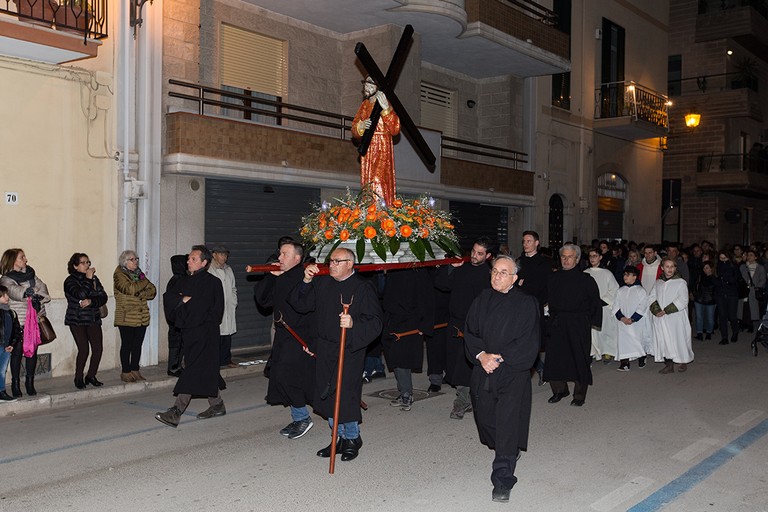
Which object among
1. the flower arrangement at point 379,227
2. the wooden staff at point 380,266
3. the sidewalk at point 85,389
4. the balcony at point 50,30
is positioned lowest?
the sidewalk at point 85,389

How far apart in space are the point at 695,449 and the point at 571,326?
2343 mm

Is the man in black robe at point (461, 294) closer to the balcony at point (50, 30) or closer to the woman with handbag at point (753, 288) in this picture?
A: the balcony at point (50, 30)

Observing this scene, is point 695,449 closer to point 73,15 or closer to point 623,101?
point 73,15

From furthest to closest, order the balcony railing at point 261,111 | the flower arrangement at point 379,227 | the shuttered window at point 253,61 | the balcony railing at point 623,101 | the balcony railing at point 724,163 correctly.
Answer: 1. the balcony railing at point 724,163
2. the balcony railing at point 623,101
3. the shuttered window at point 253,61
4. the balcony railing at point 261,111
5. the flower arrangement at point 379,227

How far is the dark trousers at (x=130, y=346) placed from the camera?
33.6 ft

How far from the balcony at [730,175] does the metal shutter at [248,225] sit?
20.2m

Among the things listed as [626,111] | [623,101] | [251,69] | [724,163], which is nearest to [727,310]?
[626,111]

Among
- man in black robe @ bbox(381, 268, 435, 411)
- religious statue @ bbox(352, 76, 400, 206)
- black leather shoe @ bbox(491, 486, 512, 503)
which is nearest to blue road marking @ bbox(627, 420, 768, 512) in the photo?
black leather shoe @ bbox(491, 486, 512, 503)

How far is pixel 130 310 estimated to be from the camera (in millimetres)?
10164

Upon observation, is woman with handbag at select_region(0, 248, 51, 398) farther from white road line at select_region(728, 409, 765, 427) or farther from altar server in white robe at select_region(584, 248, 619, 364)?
white road line at select_region(728, 409, 765, 427)

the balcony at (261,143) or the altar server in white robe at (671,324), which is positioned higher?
the balcony at (261,143)

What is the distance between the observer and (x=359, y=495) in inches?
231

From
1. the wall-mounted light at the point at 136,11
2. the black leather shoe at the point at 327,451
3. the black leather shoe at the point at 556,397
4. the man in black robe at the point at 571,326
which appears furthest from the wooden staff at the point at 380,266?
the wall-mounted light at the point at 136,11

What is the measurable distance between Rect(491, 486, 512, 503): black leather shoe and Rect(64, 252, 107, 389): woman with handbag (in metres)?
5.99
